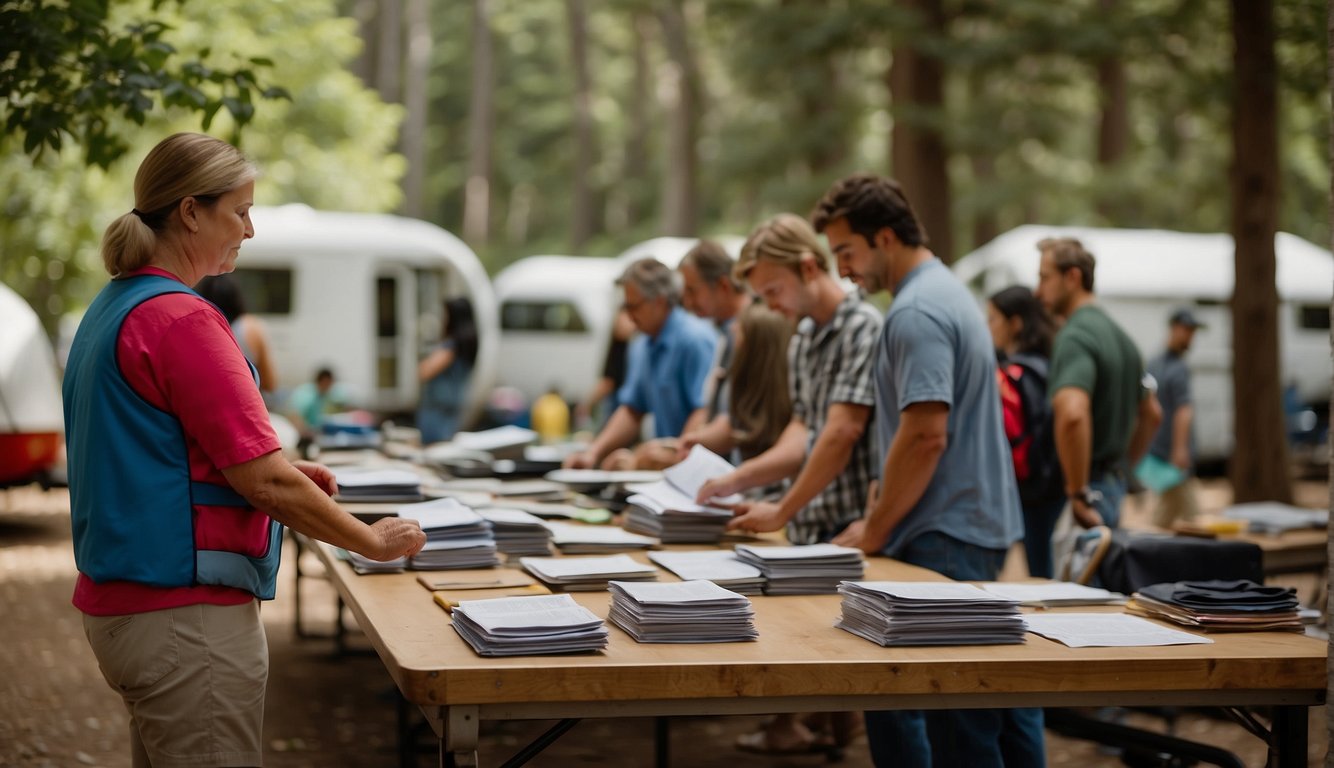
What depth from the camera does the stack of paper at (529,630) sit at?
2.62 meters

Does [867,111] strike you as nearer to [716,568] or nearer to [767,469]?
[767,469]

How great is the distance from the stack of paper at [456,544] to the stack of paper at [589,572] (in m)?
0.14

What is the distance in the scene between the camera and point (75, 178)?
14.4 m

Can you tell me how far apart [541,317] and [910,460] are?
1928 centimetres

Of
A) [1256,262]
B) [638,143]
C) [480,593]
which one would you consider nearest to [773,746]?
[480,593]

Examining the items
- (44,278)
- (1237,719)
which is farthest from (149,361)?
(44,278)

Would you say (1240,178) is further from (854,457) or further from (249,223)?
(249,223)

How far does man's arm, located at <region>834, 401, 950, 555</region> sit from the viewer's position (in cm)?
365

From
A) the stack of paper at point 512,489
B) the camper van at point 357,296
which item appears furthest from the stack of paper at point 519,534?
the camper van at point 357,296

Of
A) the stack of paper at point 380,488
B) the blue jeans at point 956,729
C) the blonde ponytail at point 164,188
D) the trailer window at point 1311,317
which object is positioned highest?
the trailer window at point 1311,317

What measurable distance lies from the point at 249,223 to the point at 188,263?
15 centimetres

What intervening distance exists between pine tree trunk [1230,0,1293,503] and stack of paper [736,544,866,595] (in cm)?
877

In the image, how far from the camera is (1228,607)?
3182 mm

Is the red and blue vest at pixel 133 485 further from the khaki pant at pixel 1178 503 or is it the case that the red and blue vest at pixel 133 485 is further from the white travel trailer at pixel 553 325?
the white travel trailer at pixel 553 325
